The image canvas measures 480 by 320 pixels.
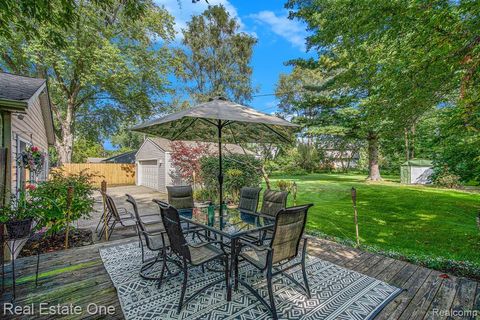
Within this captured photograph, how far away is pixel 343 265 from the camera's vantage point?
3.53 meters

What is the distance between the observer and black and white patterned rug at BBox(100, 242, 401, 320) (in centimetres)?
Result: 240

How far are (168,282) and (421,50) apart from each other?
524 centimetres

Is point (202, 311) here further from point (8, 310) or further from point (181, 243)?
point (8, 310)

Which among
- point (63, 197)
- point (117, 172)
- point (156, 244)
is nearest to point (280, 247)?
point (156, 244)

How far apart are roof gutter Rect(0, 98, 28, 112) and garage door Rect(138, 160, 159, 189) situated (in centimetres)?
1067

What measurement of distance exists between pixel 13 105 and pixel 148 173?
41.1 ft

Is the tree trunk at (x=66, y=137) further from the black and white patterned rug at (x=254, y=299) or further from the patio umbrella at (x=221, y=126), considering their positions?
the black and white patterned rug at (x=254, y=299)

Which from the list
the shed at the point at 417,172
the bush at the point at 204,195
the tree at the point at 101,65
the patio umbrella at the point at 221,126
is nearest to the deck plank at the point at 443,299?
the patio umbrella at the point at 221,126

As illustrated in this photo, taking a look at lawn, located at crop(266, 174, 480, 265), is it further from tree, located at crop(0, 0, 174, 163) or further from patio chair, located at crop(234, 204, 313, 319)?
tree, located at crop(0, 0, 174, 163)

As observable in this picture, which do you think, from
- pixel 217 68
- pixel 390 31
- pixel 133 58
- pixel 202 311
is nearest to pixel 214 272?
pixel 202 311

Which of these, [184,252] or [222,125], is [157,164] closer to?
[222,125]

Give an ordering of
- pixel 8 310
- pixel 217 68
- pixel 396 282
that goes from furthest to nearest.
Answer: pixel 217 68 → pixel 396 282 → pixel 8 310

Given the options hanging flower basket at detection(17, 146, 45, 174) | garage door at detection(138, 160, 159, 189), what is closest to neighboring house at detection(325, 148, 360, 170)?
garage door at detection(138, 160, 159, 189)

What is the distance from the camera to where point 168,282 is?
3.03m
